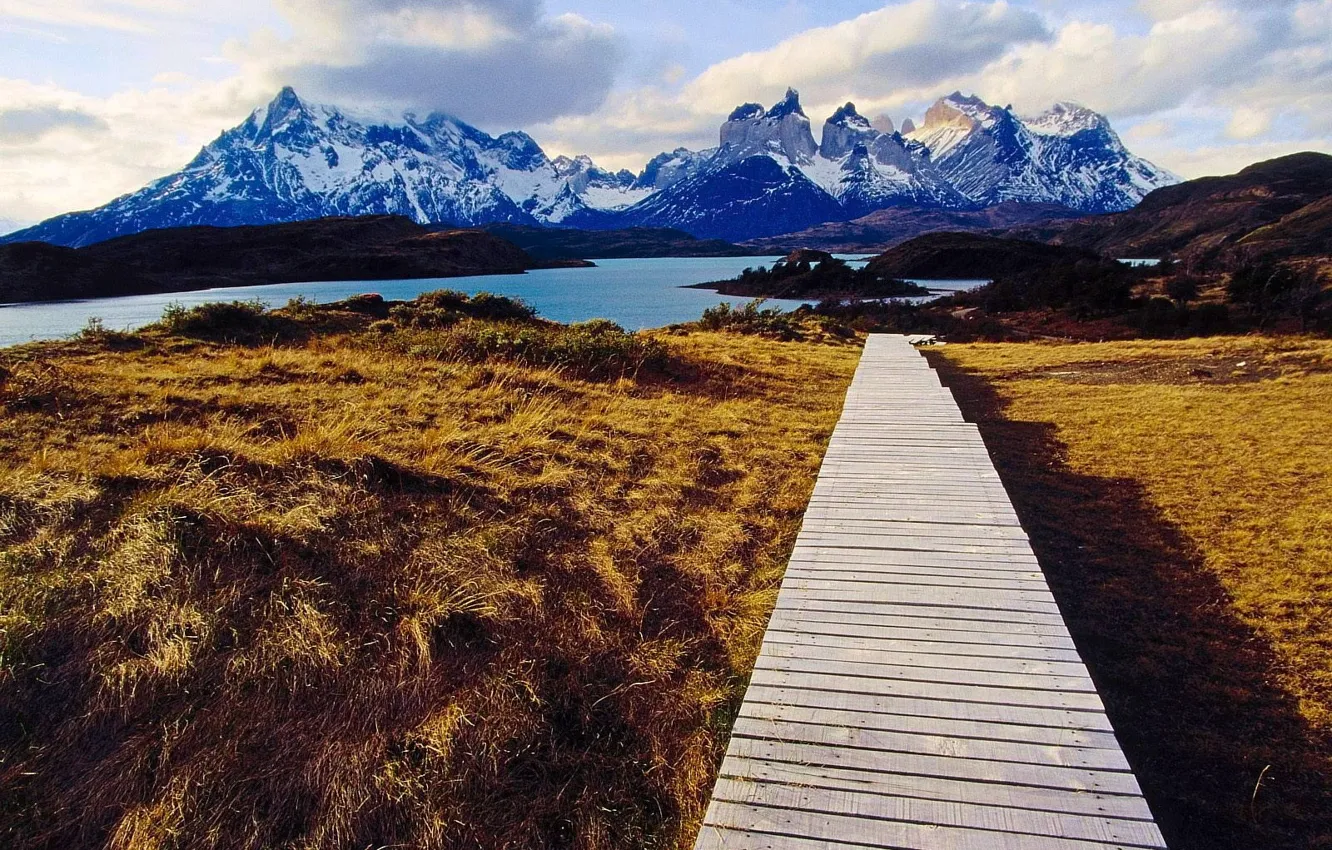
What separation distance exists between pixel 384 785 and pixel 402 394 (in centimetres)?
786

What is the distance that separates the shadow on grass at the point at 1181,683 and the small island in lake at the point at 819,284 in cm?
6325

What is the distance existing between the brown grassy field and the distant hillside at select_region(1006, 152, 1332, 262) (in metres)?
121

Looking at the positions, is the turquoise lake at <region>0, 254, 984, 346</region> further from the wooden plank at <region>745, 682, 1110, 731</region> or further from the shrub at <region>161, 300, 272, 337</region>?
the wooden plank at <region>745, 682, 1110, 731</region>

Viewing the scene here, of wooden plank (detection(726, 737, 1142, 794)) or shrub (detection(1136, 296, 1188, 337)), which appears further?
shrub (detection(1136, 296, 1188, 337))

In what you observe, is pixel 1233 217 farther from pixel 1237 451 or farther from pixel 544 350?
pixel 544 350

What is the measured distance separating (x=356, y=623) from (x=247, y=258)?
11728cm

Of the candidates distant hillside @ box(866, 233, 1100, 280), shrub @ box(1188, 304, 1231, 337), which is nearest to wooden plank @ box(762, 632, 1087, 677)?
shrub @ box(1188, 304, 1231, 337)

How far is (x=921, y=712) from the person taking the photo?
4.01m

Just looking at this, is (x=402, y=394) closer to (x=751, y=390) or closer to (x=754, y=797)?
(x=751, y=390)

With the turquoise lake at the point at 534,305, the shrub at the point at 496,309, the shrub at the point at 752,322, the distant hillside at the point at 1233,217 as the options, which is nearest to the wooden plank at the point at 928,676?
the shrub at the point at 496,309

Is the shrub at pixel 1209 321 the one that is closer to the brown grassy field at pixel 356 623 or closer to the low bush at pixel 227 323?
the brown grassy field at pixel 356 623

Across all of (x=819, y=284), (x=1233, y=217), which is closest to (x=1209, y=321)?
(x=819, y=284)

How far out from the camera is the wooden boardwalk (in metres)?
3.28

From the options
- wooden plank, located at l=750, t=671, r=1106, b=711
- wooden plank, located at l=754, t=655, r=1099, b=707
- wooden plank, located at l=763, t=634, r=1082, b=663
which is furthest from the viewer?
wooden plank, located at l=763, t=634, r=1082, b=663
